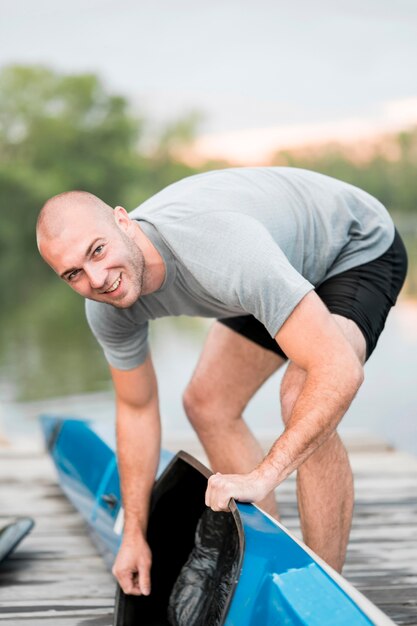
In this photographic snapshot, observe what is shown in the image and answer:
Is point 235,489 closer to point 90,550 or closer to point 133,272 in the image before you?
point 133,272

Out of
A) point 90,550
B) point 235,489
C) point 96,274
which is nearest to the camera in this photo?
point 235,489

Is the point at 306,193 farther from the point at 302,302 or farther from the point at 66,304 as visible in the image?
the point at 66,304

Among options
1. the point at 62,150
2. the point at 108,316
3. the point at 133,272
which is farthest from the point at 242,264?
the point at 62,150

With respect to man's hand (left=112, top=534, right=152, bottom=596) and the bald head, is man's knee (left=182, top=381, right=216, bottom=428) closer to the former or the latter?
man's hand (left=112, top=534, right=152, bottom=596)

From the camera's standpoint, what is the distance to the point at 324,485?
2318 mm

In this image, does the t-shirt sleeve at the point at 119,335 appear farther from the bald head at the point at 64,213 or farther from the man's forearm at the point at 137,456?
the bald head at the point at 64,213

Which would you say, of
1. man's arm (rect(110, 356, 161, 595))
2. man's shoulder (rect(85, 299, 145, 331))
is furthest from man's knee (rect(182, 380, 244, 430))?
man's shoulder (rect(85, 299, 145, 331))

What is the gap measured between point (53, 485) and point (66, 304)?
2086cm

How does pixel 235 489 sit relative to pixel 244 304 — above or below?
below

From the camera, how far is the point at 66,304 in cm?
2462

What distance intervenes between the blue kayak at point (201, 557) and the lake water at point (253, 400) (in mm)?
3892

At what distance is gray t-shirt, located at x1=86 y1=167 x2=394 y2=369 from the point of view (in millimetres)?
2123

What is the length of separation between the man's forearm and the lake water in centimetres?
462

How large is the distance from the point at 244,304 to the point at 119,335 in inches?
22.0
